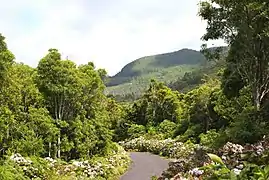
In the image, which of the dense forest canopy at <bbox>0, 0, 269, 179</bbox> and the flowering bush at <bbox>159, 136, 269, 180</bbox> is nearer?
the flowering bush at <bbox>159, 136, 269, 180</bbox>

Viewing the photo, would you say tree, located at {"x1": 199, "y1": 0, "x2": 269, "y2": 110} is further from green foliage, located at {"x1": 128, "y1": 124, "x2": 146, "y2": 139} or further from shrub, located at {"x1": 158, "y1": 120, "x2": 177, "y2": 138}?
green foliage, located at {"x1": 128, "y1": 124, "x2": 146, "y2": 139}

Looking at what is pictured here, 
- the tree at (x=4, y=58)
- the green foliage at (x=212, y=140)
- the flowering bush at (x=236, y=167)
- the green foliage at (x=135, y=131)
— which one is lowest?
the green foliage at (x=135, y=131)

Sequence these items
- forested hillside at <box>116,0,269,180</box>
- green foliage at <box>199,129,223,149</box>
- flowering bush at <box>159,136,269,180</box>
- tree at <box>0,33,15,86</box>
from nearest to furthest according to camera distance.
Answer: flowering bush at <box>159,136,269,180</box>, forested hillside at <box>116,0,269,180</box>, tree at <box>0,33,15,86</box>, green foliage at <box>199,129,223,149</box>

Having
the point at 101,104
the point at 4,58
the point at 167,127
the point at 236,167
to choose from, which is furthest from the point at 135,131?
the point at 236,167

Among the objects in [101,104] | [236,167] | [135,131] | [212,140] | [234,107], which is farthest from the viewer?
[135,131]

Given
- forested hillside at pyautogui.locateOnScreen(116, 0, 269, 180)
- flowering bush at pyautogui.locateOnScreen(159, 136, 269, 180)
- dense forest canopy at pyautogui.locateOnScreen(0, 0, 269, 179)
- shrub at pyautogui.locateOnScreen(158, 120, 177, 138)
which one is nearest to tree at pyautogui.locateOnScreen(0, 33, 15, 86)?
dense forest canopy at pyautogui.locateOnScreen(0, 0, 269, 179)

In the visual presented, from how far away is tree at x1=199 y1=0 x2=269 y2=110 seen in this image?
1447cm

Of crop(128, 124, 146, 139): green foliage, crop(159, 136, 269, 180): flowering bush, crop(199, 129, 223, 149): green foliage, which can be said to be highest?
crop(159, 136, 269, 180): flowering bush

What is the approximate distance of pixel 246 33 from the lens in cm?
1477

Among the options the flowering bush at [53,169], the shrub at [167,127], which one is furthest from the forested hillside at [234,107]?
the shrub at [167,127]

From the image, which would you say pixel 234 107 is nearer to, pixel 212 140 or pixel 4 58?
pixel 212 140

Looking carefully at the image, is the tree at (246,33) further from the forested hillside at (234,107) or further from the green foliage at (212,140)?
the green foliage at (212,140)

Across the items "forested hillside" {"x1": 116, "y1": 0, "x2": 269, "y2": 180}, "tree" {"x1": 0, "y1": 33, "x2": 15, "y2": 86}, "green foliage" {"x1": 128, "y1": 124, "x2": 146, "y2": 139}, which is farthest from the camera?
"green foliage" {"x1": 128, "y1": 124, "x2": 146, "y2": 139}

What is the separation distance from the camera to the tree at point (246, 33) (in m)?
14.5
